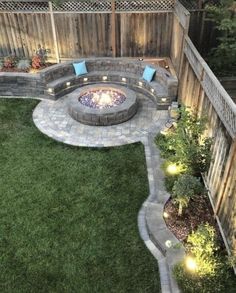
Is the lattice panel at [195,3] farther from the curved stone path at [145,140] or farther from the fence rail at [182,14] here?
the curved stone path at [145,140]

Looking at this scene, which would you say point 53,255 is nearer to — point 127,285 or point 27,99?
point 127,285

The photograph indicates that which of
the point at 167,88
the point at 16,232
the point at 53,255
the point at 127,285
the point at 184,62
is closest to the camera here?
the point at 127,285

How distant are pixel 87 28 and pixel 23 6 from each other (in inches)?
111

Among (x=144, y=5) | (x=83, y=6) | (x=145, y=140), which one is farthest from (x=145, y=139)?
(x=83, y=6)

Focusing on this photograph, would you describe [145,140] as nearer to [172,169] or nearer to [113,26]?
[172,169]

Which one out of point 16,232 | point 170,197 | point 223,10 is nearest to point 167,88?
point 223,10

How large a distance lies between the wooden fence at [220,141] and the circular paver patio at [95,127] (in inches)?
92.9

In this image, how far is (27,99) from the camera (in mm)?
13305

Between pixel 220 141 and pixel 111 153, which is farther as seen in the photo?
pixel 111 153

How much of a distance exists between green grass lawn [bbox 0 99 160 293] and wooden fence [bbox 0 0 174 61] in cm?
516

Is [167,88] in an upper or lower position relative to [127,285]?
upper

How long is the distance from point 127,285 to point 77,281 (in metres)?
1.05

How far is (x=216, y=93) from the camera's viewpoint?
761 centimetres

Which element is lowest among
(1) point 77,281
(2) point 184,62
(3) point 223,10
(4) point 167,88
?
(1) point 77,281
